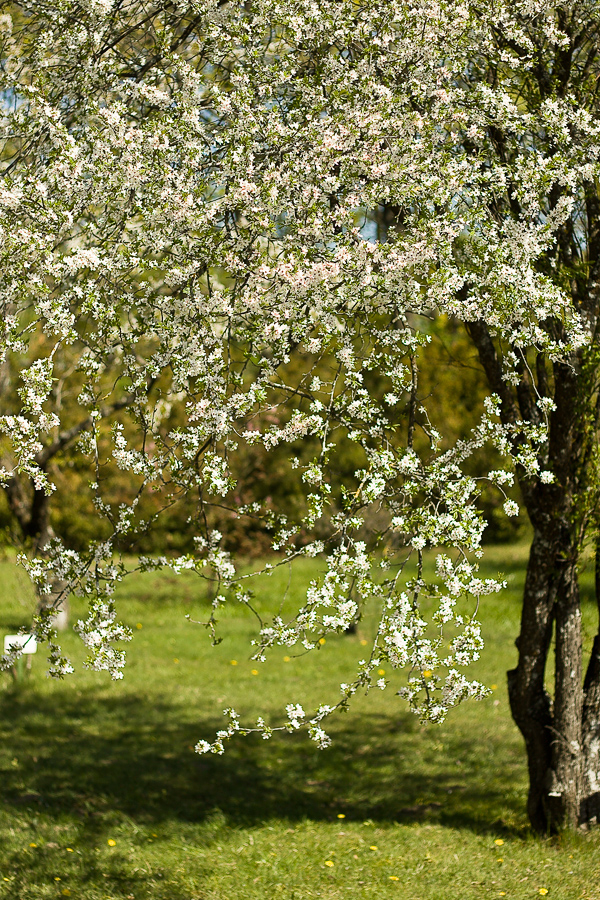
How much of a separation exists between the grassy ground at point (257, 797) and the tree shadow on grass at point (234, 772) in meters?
0.02

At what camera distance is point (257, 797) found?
6816 millimetres

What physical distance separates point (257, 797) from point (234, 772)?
695 mm

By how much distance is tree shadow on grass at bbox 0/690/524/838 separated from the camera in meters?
6.41

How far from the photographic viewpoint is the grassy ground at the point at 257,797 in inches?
200

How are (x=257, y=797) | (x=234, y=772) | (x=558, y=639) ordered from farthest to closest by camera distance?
1. (x=234, y=772)
2. (x=257, y=797)
3. (x=558, y=639)

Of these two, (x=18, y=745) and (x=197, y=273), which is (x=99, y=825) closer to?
(x=18, y=745)

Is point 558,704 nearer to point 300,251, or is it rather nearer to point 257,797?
point 257,797

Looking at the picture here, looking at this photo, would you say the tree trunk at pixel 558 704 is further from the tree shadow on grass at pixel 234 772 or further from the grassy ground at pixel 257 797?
the tree shadow on grass at pixel 234 772

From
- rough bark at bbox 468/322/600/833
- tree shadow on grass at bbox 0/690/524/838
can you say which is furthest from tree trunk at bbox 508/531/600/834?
tree shadow on grass at bbox 0/690/524/838

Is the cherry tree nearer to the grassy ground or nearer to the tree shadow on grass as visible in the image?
the grassy ground

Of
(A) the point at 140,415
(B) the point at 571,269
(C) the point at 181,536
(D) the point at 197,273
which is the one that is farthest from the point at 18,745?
(C) the point at 181,536

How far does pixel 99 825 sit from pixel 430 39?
5236mm

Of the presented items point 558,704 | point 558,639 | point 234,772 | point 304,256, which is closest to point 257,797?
point 234,772

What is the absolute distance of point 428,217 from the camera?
3.74 m
